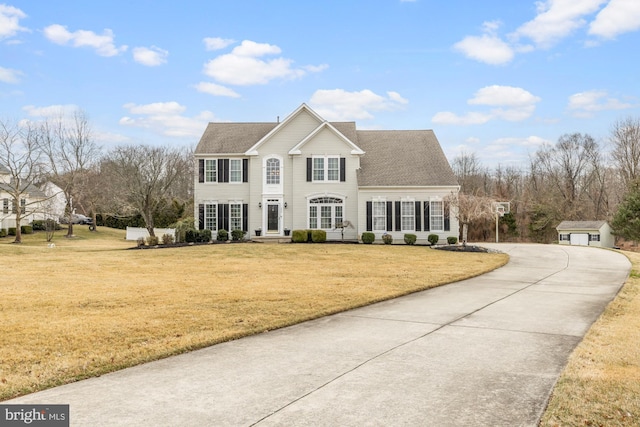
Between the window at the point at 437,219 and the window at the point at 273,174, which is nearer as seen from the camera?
the window at the point at 437,219

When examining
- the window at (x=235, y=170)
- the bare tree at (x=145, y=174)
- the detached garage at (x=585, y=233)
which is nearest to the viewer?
the window at (x=235, y=170)

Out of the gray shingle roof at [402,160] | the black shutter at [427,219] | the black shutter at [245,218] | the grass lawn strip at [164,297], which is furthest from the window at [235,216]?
the black shutter at [427,219]

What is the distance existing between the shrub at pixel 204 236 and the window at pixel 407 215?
11715 millimetres

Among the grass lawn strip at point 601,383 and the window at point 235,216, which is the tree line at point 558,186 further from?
the grass lawn strip at point 601,383

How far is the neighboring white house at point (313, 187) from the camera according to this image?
3056 centimetres

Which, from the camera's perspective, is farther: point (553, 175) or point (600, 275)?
point (553, 175)

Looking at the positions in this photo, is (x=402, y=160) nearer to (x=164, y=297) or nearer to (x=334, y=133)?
(x=334, y=133)

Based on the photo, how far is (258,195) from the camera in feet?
102

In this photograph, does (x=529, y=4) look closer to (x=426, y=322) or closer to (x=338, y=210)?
(x=426, y=322)

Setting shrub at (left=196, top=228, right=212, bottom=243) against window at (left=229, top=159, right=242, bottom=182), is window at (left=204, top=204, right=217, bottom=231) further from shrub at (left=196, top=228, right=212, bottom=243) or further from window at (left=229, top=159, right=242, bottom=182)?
window at (left=229, top=159, right=242, bottom=182)

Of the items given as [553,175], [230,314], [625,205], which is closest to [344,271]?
[230,314]

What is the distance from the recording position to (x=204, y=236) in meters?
30.0

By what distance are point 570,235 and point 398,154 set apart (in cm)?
2243

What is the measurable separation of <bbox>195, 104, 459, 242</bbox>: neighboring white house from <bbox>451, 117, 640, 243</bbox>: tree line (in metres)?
15.6
